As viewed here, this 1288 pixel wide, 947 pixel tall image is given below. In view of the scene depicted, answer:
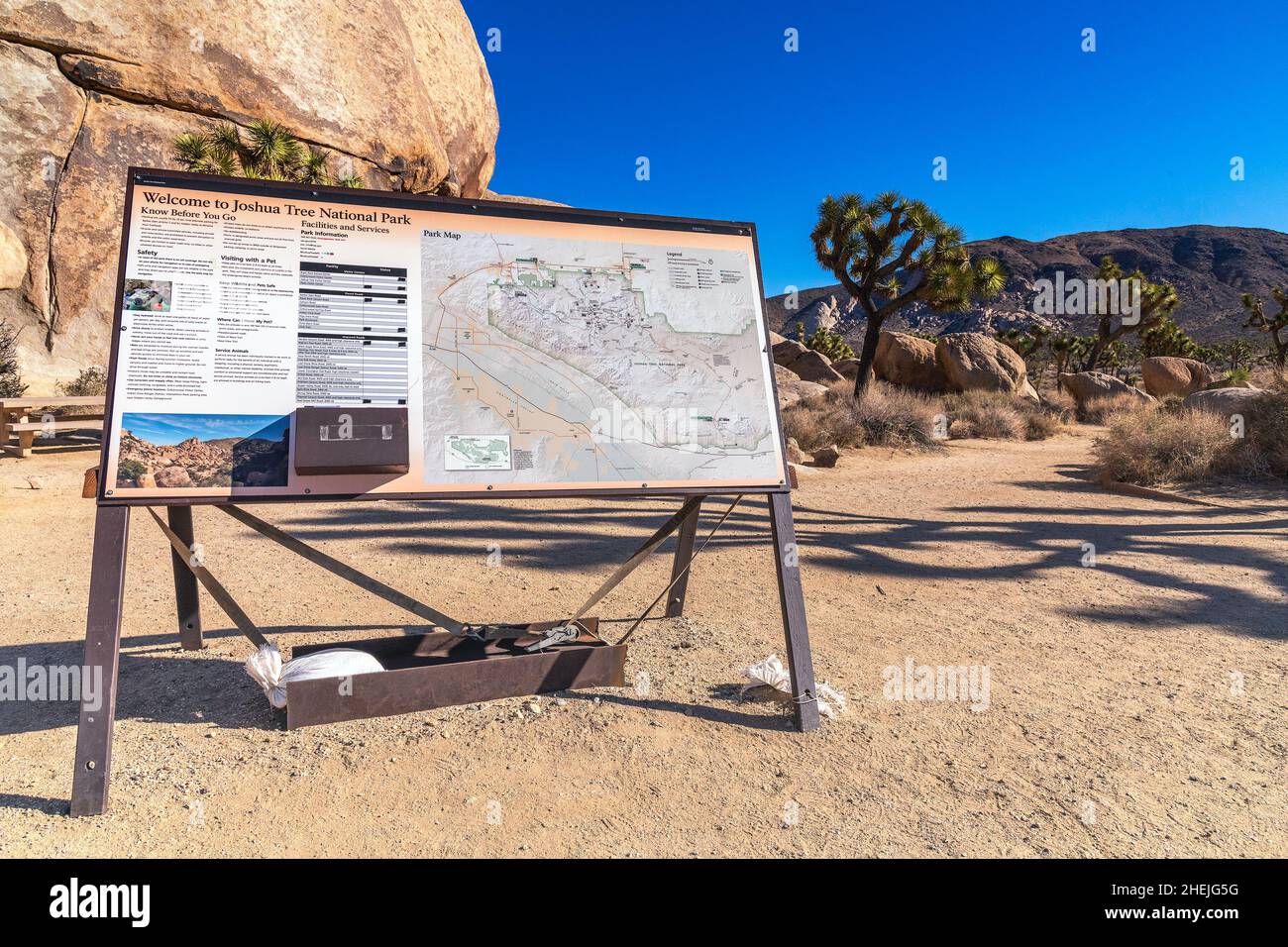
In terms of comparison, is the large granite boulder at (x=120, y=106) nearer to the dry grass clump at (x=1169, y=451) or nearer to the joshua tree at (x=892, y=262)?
the joshua tree at (x=892, y=262)

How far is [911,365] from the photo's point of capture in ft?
78.8

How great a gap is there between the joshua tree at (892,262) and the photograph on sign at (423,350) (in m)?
16.0

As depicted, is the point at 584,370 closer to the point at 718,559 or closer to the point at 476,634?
the point at 476,634

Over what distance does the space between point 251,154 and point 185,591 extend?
20573mm

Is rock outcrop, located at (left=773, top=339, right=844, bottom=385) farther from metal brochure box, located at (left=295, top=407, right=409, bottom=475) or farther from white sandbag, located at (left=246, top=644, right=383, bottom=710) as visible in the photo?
metal brochure box, located at (left=295, top=407, right=409, bottom=475)

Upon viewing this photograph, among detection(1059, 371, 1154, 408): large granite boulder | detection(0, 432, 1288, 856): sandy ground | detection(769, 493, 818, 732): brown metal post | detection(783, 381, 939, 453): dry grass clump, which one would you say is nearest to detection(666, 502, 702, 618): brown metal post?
detection(0, 432, 1288, 856): sandy ground

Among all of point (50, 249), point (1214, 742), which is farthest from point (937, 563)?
point (50, 249)

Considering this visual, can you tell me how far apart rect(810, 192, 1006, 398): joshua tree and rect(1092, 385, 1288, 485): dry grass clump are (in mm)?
8315

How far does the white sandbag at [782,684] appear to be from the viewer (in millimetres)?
3711

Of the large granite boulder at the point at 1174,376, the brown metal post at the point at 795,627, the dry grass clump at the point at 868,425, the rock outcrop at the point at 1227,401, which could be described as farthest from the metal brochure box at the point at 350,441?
the large granite boulder at the point at 1174,376

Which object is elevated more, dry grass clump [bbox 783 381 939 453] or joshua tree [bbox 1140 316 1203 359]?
joshua tree [bbox 1140 316 1203 359]

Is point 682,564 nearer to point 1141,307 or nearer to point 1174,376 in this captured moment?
point 1174,376

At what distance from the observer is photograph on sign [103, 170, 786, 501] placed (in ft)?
9.67

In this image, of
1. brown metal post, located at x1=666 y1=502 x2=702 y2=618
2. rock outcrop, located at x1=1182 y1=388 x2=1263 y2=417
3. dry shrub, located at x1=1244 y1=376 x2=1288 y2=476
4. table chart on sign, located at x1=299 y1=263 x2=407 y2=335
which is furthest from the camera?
rock outcrop, located at x1=1182 y1=388 x2=1263 y2=417
